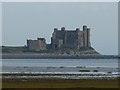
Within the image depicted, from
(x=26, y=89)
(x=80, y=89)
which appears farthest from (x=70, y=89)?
(x=26, y=89)

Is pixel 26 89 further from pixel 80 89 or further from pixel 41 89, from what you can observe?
pixel 80 89

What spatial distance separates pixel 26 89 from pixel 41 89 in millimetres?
1241

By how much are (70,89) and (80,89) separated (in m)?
0.88

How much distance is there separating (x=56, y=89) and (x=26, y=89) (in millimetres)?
2364

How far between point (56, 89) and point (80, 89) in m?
2.01

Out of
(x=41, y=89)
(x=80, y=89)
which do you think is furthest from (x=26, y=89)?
(x=80, y=89)

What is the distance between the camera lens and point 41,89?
132ft

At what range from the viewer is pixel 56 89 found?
40562mm

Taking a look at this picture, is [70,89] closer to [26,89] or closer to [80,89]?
[80,89]

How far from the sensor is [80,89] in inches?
1566

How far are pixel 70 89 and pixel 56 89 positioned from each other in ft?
3.75

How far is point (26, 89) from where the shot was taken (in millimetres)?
40688
